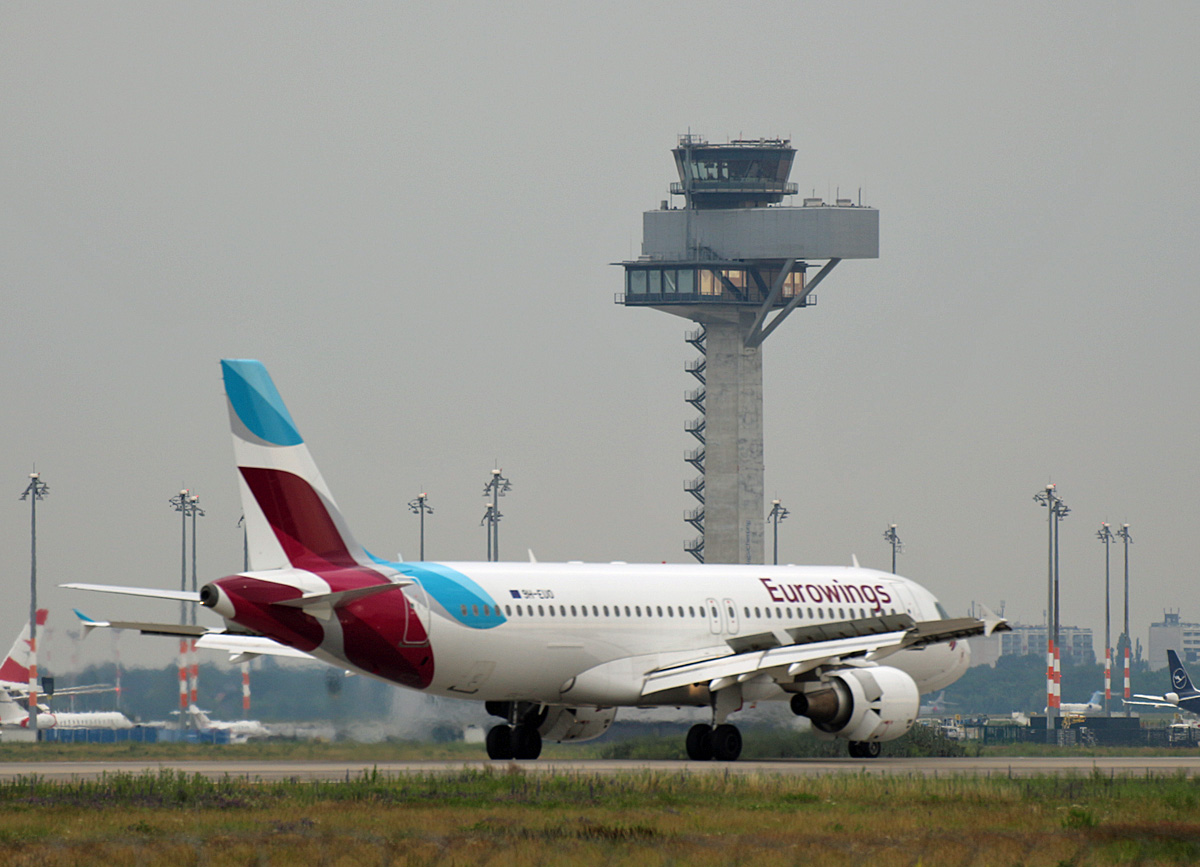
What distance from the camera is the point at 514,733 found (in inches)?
1543

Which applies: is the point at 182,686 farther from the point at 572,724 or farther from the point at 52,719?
the point at 572,724

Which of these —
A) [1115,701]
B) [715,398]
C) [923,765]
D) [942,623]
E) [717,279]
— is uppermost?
[717,279]

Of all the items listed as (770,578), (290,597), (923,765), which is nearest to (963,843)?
(290,597)

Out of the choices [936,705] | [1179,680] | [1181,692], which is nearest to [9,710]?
[1181,692]

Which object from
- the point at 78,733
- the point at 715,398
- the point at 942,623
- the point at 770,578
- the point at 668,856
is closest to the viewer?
the point at 668,856

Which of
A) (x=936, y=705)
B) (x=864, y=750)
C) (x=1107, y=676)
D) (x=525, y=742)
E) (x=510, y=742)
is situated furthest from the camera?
(x=936, y=705)

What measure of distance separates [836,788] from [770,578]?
1377 centimetres

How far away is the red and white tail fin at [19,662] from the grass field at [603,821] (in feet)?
162

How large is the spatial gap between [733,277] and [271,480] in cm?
9122

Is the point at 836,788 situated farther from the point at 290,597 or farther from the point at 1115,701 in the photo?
the point at 1115,701

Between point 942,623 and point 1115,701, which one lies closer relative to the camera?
point 942,623

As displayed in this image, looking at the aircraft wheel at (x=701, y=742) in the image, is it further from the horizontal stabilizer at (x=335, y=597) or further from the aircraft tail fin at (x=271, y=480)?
the aircraft tail fin at (x=271, y=480)

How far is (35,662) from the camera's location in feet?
235

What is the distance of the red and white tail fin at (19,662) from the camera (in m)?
76.8
